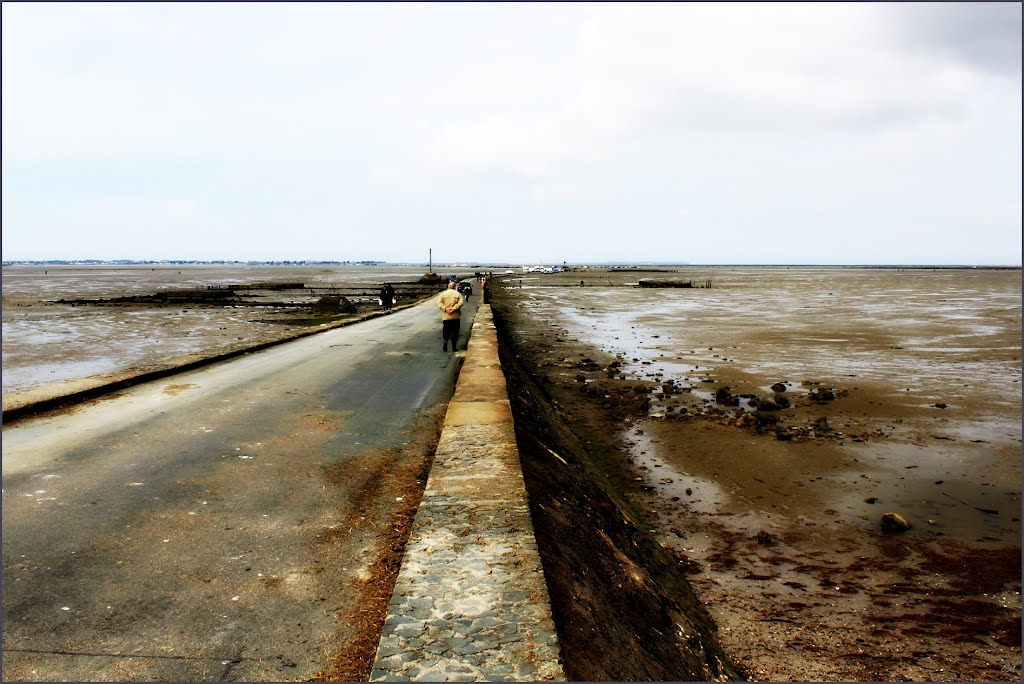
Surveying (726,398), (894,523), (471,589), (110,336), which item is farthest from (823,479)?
(110,336)

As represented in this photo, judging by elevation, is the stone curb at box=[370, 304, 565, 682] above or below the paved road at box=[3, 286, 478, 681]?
above

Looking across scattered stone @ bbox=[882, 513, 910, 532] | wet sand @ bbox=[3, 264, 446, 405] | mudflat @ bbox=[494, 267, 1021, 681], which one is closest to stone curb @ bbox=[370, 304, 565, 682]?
mudflat @ bbox=[494, 267, 1021, 681]

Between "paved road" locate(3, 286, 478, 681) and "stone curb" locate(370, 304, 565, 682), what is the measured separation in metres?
0.36

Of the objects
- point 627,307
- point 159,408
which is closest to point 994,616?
point 159,408

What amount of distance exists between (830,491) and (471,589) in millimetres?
7078

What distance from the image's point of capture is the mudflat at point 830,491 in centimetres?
544

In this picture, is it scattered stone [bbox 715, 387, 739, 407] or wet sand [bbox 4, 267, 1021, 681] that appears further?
scattered stone [bbox 715, 387, 739, 407]

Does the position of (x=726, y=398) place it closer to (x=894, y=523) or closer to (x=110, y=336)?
(x=894, y=523)

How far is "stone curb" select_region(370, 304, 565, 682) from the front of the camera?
2.77 metres

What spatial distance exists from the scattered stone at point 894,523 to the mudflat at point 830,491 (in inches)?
1.0

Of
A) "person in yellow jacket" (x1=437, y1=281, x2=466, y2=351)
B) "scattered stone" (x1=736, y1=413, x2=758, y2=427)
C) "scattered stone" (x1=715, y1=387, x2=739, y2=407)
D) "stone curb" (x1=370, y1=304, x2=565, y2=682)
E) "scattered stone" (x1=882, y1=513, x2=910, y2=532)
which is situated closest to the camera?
"stone curb" (x1=370, y1=304, x2=565, y2=682)

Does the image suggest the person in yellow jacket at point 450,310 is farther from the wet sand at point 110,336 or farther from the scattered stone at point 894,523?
the scattered stone at point 894,523

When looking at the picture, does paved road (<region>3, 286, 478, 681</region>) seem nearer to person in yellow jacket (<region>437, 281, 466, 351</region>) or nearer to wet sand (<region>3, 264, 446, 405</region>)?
wet sand (<region>3, 264, 446, 405</region>)

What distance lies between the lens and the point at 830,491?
867 cm
